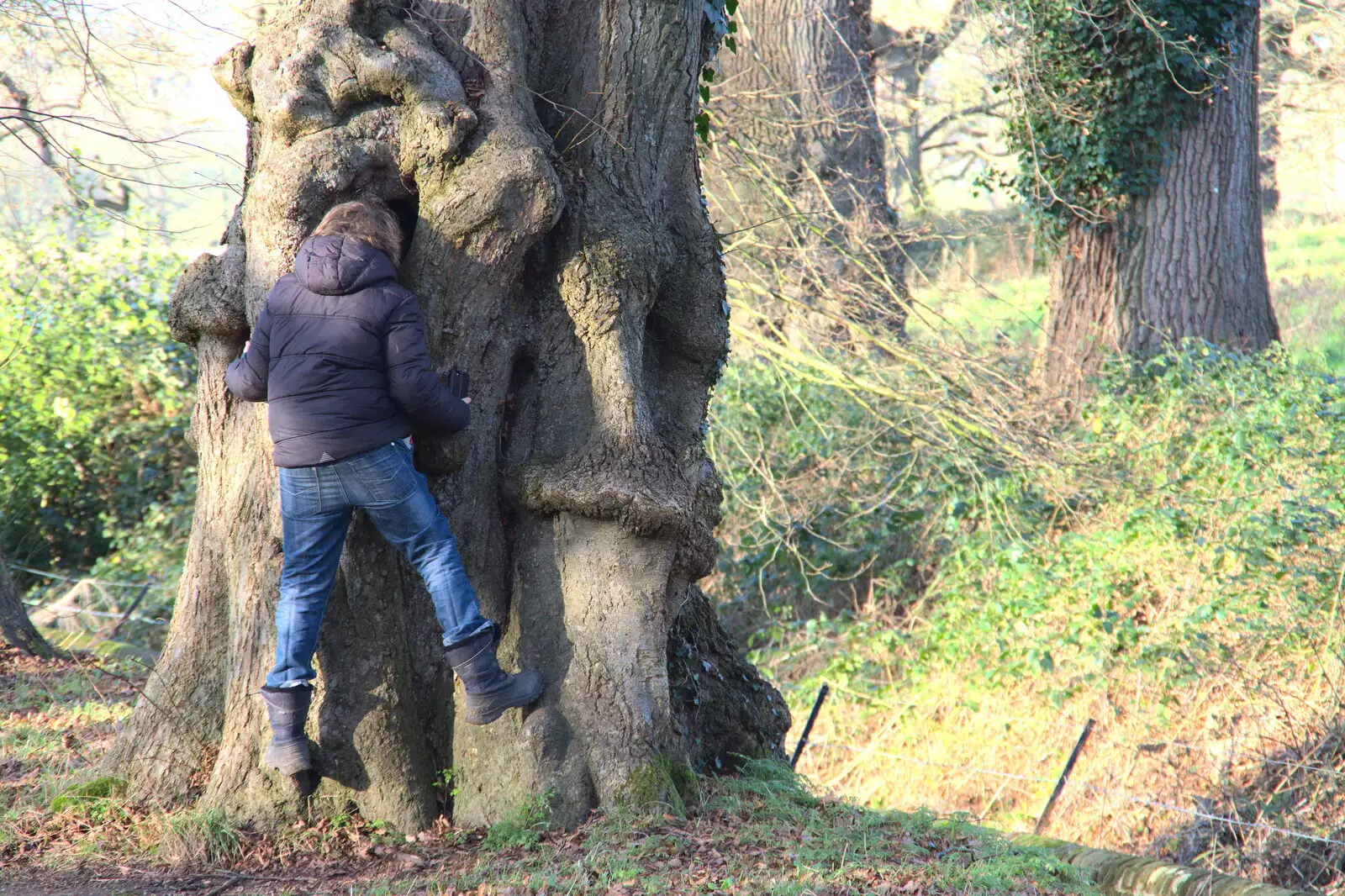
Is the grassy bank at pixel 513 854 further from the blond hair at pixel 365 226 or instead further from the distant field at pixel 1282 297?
the distant field at pixel 1282 297

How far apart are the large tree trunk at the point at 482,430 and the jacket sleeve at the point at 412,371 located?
30 centimetres

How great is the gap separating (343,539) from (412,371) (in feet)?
2.39

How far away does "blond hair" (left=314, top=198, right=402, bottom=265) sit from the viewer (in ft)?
13.1

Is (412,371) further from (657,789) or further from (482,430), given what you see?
(657,789)

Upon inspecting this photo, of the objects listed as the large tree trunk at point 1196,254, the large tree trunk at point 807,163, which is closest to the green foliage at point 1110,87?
A: the large tree trunk at point 1196,254

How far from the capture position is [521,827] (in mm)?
4121

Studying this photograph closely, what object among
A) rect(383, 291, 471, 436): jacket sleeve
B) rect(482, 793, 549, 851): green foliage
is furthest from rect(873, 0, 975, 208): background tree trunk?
rect(482, 793, 549, 851): green foliage

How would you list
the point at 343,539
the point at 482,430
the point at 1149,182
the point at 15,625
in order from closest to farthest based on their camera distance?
1. the point at 343,539
2. the point at 482,430
3. the point at 15,625
4. the point at 1149,182

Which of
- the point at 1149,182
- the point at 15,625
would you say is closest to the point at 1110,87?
the point at 1149,182

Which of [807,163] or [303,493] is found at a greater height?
→ [807,163]

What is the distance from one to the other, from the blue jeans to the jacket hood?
0.62 metres

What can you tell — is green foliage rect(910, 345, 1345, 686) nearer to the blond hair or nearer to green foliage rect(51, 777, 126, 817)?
the blond hair

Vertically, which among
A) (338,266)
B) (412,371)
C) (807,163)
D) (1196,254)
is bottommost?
(412,371)

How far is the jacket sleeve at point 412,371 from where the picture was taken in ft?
12.9
